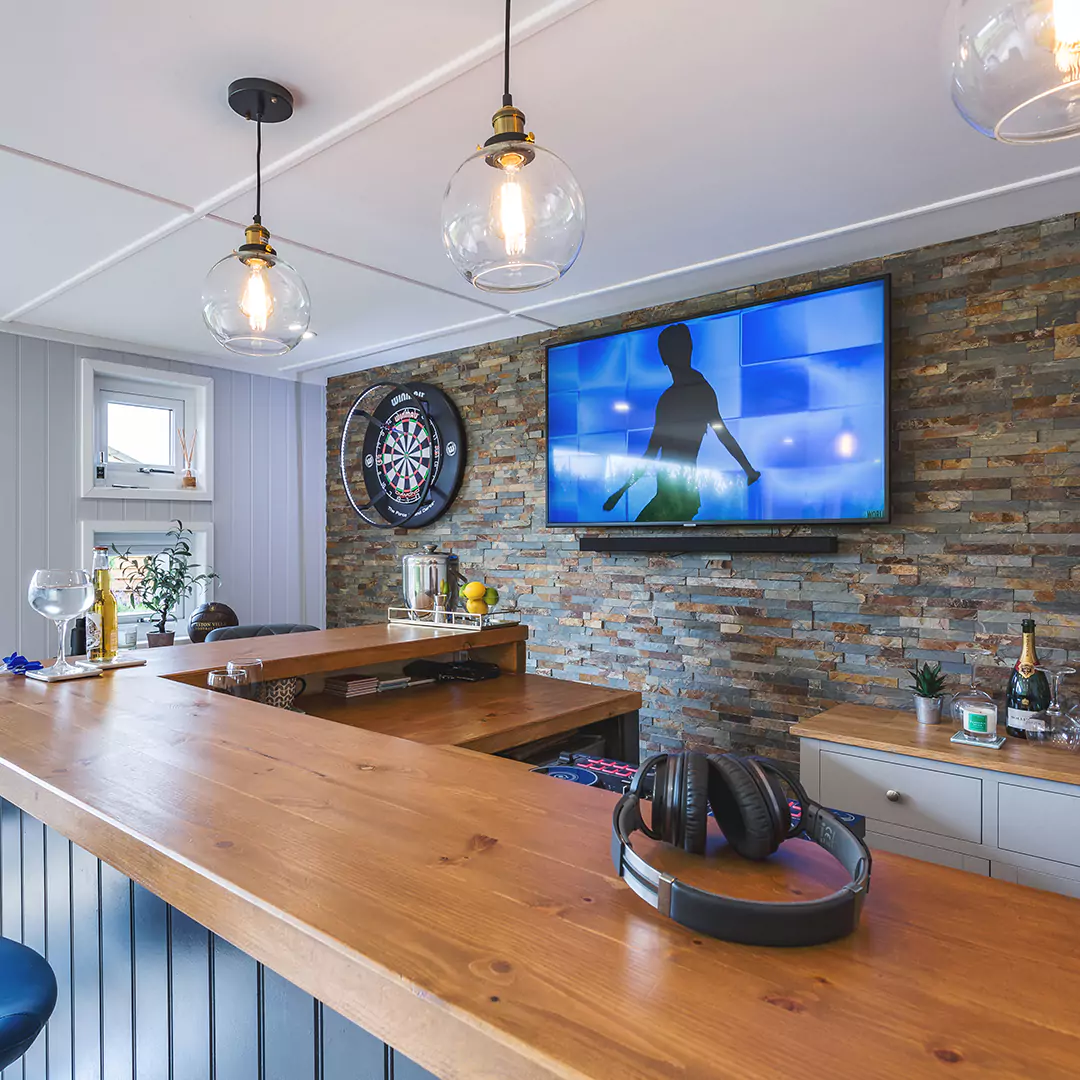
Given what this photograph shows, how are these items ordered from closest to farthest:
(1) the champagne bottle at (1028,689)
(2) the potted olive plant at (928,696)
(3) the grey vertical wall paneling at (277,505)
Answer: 1. (1) the champagne bottle at (1028,689)
2. (2) the potted olive plant at (928,696)
3. (3) the grey vertical wall paneling at (277,505)

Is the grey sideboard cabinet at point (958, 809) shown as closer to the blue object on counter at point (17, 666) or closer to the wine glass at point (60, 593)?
the wine glass at point (60, 593)

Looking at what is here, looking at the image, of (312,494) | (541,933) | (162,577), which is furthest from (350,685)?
(312,494)

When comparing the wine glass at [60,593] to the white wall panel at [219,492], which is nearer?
the wine glass at [60,593]

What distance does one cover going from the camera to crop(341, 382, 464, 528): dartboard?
4344mm

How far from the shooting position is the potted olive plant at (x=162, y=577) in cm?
439

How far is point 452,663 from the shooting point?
2615 mm

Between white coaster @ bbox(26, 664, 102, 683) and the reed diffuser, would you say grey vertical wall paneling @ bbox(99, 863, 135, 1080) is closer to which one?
white coaster @ bbox(26, 664, 102, 683)

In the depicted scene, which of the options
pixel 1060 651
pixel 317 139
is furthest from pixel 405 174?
pixel 1060 651

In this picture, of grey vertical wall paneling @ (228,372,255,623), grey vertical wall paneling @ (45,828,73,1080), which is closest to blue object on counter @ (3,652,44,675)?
grey vertical wall paneling @ (45,828,73,1080)

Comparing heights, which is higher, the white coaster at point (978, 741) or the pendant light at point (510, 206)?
the pendant light at point (510, 206)

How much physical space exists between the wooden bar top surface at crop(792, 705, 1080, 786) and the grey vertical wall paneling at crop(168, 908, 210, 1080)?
200 cm

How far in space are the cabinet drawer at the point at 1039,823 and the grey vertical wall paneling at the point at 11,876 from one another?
2.35 metres

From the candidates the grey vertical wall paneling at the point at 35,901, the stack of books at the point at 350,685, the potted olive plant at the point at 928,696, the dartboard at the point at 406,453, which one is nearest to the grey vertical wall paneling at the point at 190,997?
the grey vertical wall paneling at the point at 35,901

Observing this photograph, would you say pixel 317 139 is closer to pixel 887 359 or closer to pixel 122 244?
pixel 122 244
